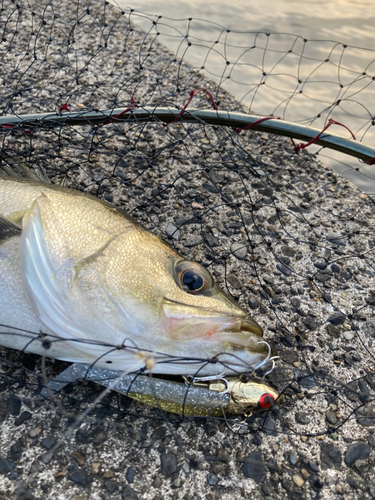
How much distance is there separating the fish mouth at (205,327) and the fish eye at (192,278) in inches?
4.9

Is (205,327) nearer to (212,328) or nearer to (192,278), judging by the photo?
(212,328)

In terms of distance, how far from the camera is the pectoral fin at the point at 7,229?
1.91 metres

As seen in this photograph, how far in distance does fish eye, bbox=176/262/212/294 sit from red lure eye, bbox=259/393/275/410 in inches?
22.8

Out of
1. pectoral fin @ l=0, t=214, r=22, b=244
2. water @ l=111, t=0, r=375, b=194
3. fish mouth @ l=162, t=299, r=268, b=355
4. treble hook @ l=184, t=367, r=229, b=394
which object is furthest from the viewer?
water @ l=111, t=0, r=375, b=194

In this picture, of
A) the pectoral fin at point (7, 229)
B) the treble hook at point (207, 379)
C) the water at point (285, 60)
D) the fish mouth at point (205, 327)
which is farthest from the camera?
the water at point (285, 60)

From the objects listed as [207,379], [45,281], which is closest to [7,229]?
[45,281]

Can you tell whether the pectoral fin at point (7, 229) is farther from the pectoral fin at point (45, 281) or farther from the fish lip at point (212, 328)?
the fish lip at point (212, 328)

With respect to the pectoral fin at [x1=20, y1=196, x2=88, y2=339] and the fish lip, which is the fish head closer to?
the fish lip

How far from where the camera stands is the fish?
1.71 m

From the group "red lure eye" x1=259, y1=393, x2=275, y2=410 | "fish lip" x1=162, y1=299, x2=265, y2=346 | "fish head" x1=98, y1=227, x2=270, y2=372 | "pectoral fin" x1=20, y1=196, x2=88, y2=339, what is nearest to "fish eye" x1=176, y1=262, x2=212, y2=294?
"fish head" x1=98, y1=227, x2=270, y2=372

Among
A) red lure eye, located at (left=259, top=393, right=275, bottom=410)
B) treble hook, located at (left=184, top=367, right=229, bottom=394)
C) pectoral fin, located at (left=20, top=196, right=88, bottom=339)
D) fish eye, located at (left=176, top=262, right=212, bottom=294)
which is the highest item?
fish eye, located at (left=176, top=262, right=212, bottom=294)

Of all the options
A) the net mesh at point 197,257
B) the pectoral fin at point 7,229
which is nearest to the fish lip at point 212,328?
the net mesh at point 197,257

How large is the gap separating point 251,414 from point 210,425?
20 cm

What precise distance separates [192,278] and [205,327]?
0.83 ft
